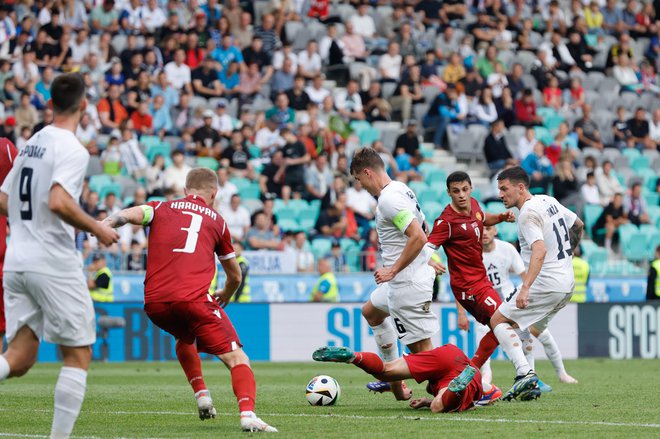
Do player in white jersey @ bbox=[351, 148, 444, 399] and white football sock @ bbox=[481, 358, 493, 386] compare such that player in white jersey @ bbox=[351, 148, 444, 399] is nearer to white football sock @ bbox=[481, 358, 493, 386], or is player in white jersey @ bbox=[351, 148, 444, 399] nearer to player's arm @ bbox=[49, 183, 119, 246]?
white football sock @ bbox=[481, 358, 493, 386]

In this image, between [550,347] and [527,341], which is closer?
[527,341]

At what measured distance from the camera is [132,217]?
936 centimetres

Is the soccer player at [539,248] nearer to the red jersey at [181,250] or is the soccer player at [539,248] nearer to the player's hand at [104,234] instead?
the red jersey at [181,250]

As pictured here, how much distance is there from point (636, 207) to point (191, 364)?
1908 cm

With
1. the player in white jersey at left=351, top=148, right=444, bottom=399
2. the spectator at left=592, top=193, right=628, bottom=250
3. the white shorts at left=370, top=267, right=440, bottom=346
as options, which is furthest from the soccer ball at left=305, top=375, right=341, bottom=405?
the spectator at left=592, top=193, right=628, bottom=250

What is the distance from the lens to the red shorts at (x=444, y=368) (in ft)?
34.7

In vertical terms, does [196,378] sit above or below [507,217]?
below

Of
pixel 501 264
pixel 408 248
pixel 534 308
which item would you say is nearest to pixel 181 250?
pixel 408 248

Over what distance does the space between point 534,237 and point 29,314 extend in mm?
5934

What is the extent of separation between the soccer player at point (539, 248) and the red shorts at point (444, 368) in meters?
1.52

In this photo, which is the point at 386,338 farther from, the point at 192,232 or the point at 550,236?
the point at 192,232

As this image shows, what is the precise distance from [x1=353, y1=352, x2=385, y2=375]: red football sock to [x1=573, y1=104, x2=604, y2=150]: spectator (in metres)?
20.4

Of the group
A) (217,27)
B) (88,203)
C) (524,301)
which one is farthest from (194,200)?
(217,27)

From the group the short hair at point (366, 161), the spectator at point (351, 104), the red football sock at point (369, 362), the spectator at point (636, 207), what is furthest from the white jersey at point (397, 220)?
the spectator at point (636, 207)
